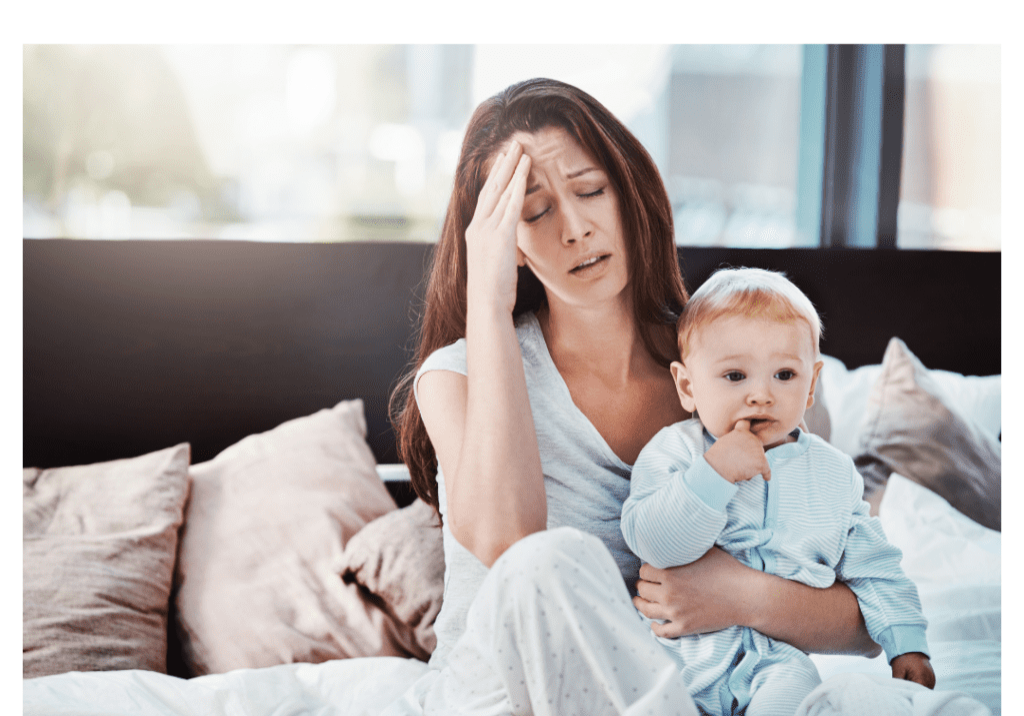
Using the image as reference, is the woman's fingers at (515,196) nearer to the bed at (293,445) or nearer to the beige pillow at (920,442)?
the bed at (293,445)

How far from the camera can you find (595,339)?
1024 millimetres

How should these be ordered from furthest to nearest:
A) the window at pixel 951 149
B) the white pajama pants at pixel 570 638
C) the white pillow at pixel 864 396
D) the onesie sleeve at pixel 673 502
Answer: the white pillow at pixel 864 396
the window at pixel 951 149
the onesie sleeve at pixel 673 502
the white pajama pants at pixel 570 638

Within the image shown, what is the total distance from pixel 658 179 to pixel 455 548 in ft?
1.92

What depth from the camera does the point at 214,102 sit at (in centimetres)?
118

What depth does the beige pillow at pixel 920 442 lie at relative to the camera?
1322mm

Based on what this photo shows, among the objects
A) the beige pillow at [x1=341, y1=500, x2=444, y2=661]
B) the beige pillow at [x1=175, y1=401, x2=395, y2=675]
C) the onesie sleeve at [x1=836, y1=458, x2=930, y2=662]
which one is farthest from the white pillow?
the beige pillow at [x1=175, y1=401, x2=395, y2=675]

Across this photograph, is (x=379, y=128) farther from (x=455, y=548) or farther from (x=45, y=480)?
(x=45, y=480)

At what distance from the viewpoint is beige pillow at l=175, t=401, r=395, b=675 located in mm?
1132

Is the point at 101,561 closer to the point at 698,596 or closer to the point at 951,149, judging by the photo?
the point at 698,596

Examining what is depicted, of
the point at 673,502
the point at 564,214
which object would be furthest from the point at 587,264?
the point at 673,502

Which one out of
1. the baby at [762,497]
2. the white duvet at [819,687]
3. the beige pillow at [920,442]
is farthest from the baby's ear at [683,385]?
the beige pillow at [920,442]

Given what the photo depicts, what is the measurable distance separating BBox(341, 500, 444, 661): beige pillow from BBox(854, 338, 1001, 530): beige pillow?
808 mm
